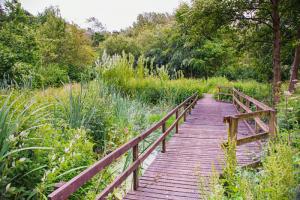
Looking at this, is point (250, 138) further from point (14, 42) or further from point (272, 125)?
point (14, 42)

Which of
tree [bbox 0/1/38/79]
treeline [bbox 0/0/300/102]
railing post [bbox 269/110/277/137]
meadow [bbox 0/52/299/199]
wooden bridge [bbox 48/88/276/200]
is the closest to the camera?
meadow [bbox 0/52/299/199]

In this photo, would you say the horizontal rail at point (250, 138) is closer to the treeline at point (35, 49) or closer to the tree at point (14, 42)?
the treeline at point (35, 49)

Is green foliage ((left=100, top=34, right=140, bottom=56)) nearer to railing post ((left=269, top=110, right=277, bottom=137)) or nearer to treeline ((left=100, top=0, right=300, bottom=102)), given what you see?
treeline ((left=100, top=0, right=300, bottom=102))

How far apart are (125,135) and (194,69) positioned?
25.1 meters

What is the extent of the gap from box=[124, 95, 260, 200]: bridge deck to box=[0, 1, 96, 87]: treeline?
253 cm

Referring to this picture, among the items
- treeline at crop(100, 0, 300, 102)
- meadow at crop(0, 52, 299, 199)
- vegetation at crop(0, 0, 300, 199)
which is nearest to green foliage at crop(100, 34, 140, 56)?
vegetation at crop(0, 0, 300, 199)

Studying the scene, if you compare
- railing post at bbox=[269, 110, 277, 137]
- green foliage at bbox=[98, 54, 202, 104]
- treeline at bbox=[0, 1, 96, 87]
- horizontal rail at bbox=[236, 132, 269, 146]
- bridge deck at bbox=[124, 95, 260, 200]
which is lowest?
bridge deck at bbox=[124, 95, 260, 200]

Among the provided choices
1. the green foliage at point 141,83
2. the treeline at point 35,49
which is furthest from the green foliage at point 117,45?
the green foliage at point 141,83

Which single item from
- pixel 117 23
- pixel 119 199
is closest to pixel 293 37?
pixel 119 199

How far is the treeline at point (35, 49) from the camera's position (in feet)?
44.1

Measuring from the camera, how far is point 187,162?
202 inches

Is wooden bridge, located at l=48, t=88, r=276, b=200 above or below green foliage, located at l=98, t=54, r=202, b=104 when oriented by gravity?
below

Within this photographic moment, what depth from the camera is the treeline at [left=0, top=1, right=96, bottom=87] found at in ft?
44.1

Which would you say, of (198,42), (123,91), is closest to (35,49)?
(123,91)
